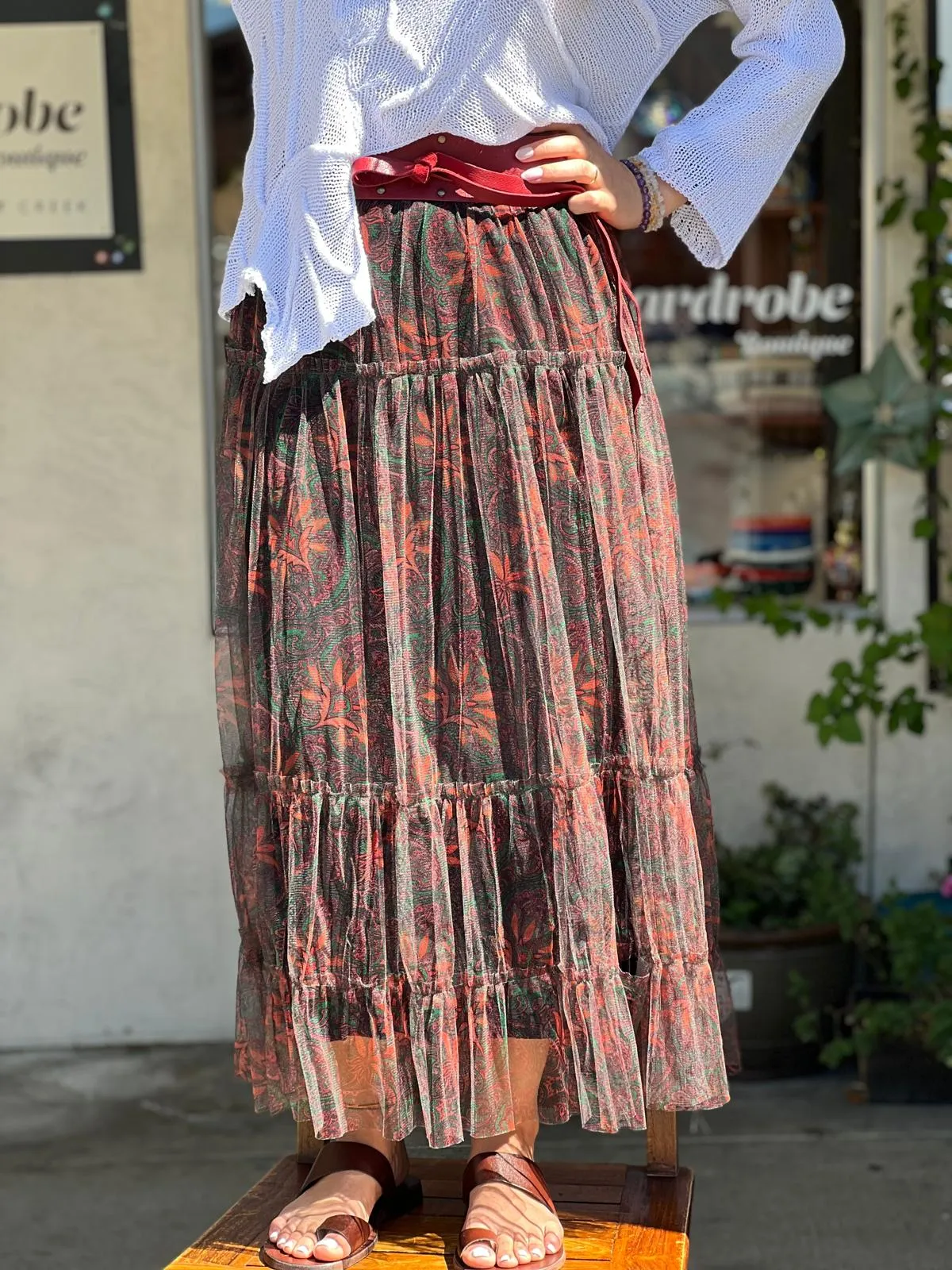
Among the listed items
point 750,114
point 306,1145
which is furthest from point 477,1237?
point 750,114

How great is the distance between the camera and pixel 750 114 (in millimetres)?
1882

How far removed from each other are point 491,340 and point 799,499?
223 cm

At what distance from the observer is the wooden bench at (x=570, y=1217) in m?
1.80

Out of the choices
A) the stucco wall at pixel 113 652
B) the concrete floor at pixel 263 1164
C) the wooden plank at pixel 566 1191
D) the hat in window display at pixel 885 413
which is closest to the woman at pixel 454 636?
the wooden plank at pixel 566 1191

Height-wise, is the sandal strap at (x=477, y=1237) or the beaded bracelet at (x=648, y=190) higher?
the beaded bracelet at (x=648, y=190)

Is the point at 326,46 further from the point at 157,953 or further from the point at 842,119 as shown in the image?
the point at 157,953

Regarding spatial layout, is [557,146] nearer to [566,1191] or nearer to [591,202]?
[591,202]

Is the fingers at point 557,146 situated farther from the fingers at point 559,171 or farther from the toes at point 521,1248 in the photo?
the toes at point 521,1248

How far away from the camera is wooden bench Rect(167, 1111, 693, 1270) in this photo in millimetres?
1800

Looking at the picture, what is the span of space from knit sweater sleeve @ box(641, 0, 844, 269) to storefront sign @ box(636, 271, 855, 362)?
189 centimetres

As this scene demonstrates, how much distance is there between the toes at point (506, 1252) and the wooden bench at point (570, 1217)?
65mm

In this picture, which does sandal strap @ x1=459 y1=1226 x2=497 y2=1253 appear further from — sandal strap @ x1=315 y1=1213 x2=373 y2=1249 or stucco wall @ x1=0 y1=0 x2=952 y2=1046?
stucco wall @ x1=0 y1=0 x2=952 y2=1046

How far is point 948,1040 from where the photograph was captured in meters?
3.22

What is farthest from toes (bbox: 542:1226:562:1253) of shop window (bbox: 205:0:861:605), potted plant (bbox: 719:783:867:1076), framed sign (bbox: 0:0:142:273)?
framed sign (bbox: 0:0:142:273)
